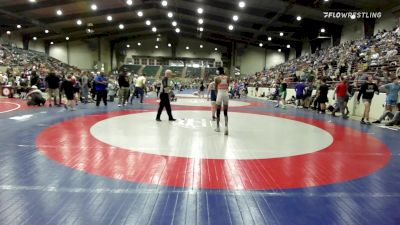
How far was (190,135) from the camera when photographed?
7.18 metres

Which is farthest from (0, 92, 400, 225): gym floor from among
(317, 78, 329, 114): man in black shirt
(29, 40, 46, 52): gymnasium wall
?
(29, 40, 46, 52): gymnasium wall

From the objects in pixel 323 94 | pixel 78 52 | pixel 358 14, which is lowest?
pixel 323 94

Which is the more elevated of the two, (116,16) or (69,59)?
(116,16)

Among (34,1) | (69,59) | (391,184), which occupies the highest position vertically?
(34,1)

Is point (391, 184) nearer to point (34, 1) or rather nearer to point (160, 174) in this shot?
point (160, 174)

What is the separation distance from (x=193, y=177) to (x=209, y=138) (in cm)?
276

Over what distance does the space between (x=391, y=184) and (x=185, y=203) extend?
2790mm

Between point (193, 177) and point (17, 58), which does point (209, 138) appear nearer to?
point (193, 177)

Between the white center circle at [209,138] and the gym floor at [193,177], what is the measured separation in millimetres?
23

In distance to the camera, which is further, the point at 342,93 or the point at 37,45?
the point at 37,45

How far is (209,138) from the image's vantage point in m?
6.92

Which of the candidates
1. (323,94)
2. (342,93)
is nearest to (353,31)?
(323,94)

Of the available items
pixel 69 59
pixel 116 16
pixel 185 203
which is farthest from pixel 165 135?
pixel 69 59

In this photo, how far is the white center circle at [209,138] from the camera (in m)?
5.67
